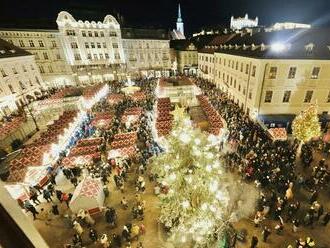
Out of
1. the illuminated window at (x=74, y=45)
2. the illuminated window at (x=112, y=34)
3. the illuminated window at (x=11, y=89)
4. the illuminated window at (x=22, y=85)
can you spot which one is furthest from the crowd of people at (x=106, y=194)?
the illuminated window at (x=112, y=34)

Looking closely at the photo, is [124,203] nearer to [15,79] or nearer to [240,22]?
[15,79]

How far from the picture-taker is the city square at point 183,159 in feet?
33.3

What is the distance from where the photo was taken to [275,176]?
15.1 metres

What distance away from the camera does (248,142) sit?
19.6 metres

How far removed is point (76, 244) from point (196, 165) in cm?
864

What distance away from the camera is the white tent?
1366 cm

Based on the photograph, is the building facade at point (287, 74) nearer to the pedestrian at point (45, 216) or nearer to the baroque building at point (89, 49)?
the pedestrian at point (45, 216)

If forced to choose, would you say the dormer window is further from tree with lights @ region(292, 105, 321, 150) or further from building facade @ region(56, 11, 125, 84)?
building facade @ region(56, 11, 125, 84)

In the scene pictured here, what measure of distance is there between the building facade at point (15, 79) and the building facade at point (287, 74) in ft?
116

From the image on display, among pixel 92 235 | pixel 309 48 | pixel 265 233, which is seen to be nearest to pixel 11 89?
pixel 92 235

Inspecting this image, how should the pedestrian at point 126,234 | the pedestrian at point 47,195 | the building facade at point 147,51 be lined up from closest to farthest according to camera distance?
the pedestrian at point 126,234 → the pedestrian at point 47,195 → the building facade at point 147,51

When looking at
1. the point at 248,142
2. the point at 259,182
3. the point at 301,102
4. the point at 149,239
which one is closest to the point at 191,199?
the point at 149,239

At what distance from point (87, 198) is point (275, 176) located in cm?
1342

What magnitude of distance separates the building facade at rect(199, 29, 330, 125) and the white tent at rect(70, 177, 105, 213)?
1991 cm
